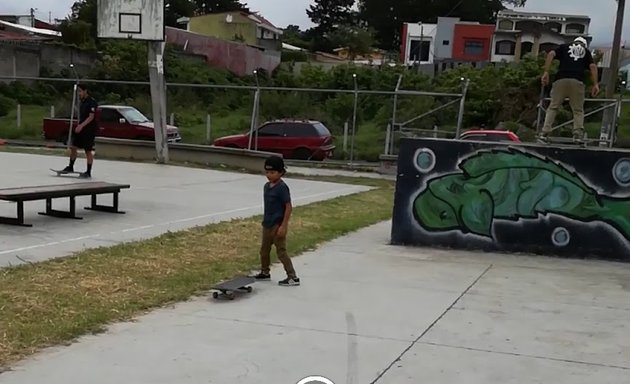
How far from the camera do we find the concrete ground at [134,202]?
8.77 m

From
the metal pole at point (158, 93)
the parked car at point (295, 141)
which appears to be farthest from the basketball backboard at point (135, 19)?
the parked car at point (295, 141)

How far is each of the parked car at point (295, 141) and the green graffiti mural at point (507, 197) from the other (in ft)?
45.3

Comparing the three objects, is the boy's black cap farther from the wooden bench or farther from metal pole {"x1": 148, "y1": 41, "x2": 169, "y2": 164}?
metal pole {"x1": 148, "y1": 41, "x2": 169, "y2": 164}

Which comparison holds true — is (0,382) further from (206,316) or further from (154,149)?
(154,149)

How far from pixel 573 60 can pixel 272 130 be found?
14739 mm

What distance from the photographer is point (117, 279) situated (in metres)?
7.03

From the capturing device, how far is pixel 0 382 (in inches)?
176

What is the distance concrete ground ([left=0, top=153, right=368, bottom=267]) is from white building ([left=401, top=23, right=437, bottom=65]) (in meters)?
62.6

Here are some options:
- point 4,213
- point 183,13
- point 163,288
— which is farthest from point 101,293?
point 183,13

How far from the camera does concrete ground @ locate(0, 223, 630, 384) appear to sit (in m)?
4.89

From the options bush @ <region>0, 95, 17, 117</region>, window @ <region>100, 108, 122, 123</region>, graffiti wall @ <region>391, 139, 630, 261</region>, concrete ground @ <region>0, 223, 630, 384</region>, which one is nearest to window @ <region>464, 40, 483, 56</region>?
bush @ <region>0, 95, 17, 117</region>

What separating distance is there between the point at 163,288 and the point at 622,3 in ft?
71.8

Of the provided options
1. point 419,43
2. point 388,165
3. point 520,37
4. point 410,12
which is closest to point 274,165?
point 388,165

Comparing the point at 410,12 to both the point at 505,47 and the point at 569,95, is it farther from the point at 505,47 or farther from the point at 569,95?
the point at 569,95
